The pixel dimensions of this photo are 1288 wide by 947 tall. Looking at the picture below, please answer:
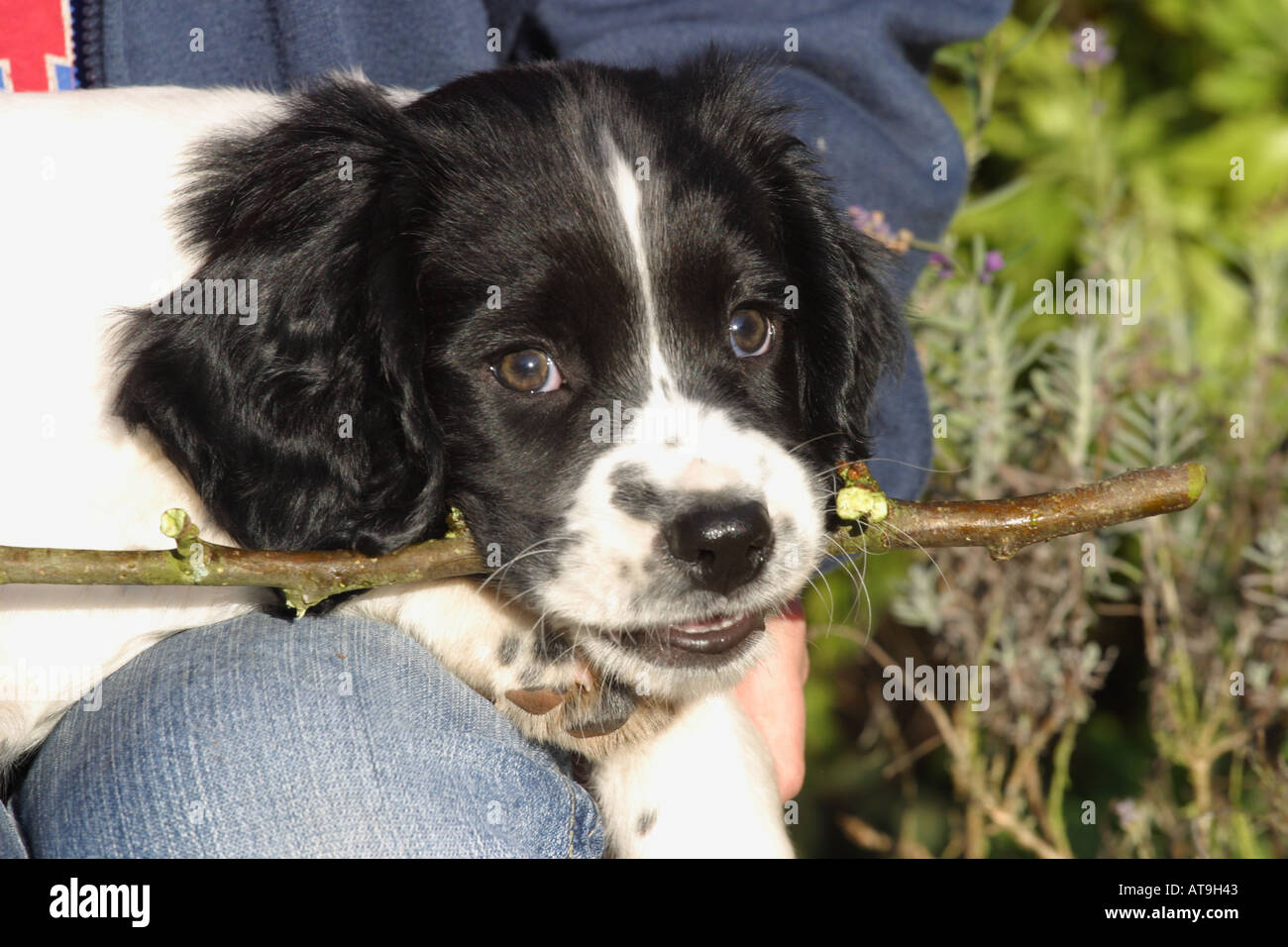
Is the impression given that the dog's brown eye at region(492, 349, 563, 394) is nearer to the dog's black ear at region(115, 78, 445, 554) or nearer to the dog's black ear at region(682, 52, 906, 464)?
the dog's black ear at region(115, 78, 445, 554)

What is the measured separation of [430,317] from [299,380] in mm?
245

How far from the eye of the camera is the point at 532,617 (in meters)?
2.41

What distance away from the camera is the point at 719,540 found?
2.08 meters

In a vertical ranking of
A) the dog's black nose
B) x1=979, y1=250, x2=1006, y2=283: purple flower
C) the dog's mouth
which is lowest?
the dog's mouth

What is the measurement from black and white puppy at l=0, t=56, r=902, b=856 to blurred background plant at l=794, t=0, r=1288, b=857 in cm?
113

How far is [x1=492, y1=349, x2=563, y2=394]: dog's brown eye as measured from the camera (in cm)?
228

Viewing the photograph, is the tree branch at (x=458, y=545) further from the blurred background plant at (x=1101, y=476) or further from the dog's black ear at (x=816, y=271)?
the blurred background plant at (x=1101, y=476)

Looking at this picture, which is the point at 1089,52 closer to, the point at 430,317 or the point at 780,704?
the point at 780,704

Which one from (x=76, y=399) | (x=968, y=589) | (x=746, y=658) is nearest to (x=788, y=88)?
(x=968, y=589)

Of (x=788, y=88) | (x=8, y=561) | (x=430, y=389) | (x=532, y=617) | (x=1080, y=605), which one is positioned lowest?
(x=1080, y=605)

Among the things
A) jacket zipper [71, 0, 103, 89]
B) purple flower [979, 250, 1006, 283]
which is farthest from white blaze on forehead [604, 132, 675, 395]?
purple flower [979, 250, 1006, 283]

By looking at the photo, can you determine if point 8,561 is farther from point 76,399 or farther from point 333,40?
point 333,40

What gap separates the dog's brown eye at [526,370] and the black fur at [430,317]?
22 millimetres

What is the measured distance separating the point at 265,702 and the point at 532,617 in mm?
478
